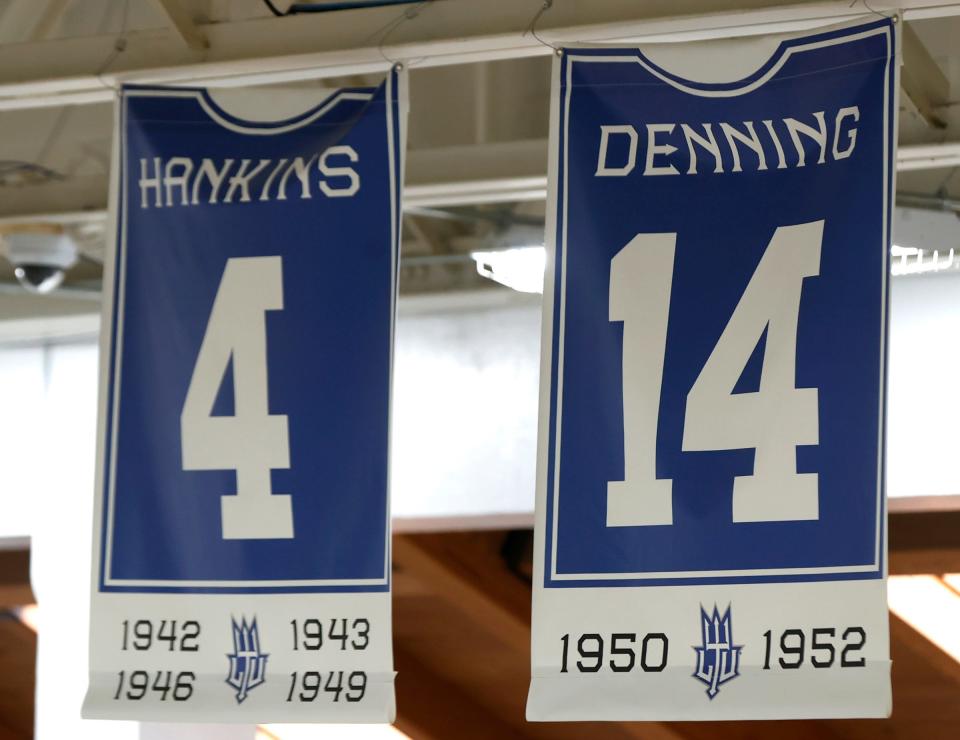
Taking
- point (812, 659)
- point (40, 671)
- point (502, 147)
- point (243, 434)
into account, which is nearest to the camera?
point (812, 659)

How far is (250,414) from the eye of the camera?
14.3 ft

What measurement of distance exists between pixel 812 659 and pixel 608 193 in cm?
139

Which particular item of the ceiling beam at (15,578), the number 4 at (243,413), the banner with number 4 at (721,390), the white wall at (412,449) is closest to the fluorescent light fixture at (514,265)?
the white wall at (412,449)

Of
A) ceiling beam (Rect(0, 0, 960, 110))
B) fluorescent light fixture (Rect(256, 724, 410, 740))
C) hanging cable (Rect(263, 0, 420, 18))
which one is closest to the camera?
ceiling beam (Rect(0, 0, 960, 110))

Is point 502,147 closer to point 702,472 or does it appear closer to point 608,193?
point 608,193

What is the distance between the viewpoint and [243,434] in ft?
14.3

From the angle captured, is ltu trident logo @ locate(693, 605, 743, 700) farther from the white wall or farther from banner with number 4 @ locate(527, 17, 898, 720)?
the white wall

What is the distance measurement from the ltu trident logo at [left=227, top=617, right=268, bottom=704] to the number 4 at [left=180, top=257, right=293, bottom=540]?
10.8 inches

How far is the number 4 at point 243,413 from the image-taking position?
169 inches

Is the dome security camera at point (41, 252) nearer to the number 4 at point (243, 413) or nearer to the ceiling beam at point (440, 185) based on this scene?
the ceiling beam at point (440, 185)

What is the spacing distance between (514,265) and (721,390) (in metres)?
4.84

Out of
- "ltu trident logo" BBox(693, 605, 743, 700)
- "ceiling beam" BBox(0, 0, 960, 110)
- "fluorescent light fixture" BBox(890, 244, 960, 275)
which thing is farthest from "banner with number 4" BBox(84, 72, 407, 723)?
"fluorescent light fixture" BBox(890, 244, 960, 275)

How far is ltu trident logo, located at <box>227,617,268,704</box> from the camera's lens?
4191 millimetres

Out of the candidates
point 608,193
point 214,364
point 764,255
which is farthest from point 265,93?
point 764,255
